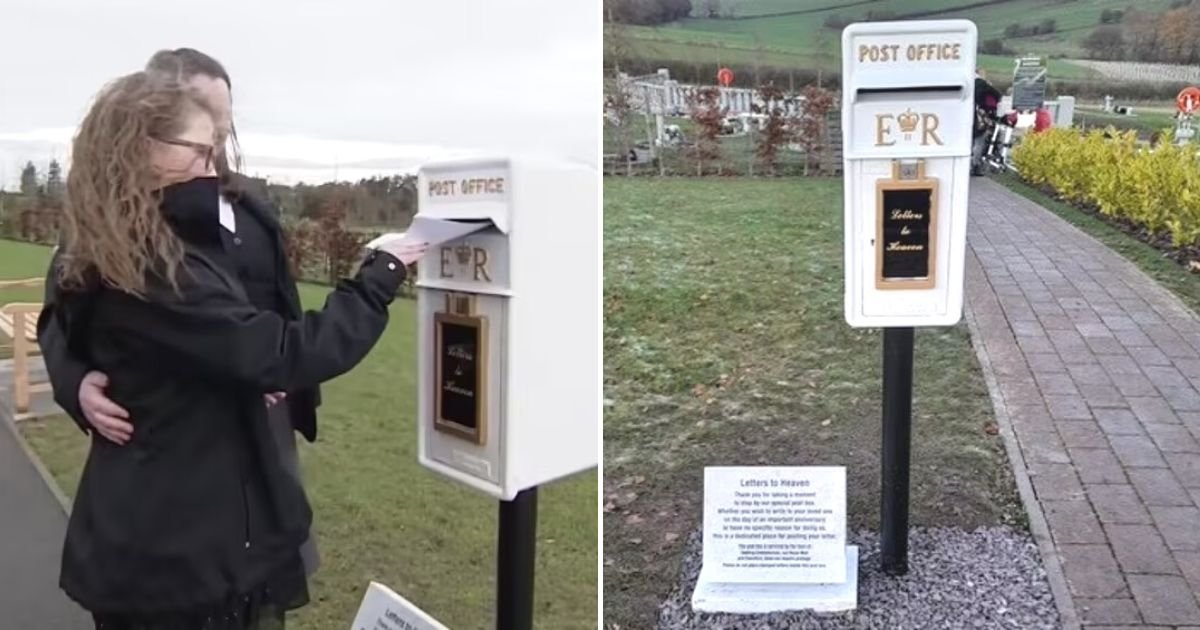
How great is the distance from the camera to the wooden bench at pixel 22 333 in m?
1.82

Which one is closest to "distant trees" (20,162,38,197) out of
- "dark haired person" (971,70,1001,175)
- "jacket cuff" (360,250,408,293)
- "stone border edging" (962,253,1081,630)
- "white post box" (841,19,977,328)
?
"jacket cuff" (360,250,408,293)

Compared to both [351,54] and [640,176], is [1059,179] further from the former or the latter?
[351,54]

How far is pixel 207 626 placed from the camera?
1814mm

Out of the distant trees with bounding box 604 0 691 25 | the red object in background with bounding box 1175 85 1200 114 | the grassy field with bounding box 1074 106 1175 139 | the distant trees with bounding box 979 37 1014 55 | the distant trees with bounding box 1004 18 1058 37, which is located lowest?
the grassy field with bounding box 1074 106 1175 139

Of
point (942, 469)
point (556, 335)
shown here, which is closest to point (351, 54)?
point (556, 335)

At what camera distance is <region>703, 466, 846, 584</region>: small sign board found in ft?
8.46

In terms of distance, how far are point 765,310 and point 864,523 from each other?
621 millimetres

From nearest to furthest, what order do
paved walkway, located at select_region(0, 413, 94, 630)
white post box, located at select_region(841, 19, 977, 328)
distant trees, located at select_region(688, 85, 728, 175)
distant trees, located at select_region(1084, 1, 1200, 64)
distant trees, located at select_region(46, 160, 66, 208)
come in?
distant trees, located at select_region(46, 160, 66, 208)
paved walkway, located at select_region(0, 413, 94, 630)
white post box, located at select_region(841, 19, 977, 328)
distant trees, located at select_region(1084, 1, 1200, 64)
distant trees, located at select_region(688, 85, 728, 175)

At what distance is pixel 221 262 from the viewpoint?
1682mm

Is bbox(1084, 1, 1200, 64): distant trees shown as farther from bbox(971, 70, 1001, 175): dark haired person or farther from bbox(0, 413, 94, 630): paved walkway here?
bbox(0, 413, 94, 630): paved walkway

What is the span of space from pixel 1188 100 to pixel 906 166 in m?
0.72

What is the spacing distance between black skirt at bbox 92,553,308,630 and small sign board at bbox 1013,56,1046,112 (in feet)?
6.10

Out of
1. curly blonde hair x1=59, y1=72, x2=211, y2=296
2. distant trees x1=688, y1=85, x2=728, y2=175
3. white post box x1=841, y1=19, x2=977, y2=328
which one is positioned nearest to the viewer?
curly blonde hair x1=59, y1=72, x2=211, y2=296

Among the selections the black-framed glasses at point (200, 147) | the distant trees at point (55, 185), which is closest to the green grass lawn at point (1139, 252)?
the black-framed glasses at point (200, 147)
